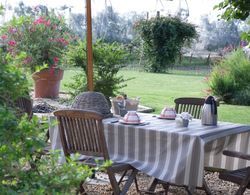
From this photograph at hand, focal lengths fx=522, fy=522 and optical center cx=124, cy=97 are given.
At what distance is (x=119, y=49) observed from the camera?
9.09 meters

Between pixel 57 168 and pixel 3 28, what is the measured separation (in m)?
0.64

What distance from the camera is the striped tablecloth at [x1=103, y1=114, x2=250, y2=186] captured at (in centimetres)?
405

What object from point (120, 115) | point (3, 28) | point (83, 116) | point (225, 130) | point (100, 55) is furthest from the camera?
point (100, 55)

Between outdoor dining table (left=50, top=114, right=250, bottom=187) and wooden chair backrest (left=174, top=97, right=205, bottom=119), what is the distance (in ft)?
2.00

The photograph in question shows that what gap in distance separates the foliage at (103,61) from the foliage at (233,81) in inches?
188

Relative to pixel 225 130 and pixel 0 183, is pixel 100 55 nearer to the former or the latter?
pixel 225 130

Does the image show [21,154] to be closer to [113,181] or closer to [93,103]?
[113,181]

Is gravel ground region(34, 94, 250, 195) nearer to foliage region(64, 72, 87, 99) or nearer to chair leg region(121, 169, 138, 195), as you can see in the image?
chair leg region(121, 169, 138, 195)

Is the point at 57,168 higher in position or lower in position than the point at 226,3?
lower

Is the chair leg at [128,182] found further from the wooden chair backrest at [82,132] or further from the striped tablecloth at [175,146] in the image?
the wooden chair backrest at [82,132]

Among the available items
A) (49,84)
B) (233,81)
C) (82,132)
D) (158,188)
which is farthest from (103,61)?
(233,81)

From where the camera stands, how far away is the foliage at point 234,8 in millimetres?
5316

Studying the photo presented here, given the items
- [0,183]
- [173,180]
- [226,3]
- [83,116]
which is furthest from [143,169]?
[0,183]

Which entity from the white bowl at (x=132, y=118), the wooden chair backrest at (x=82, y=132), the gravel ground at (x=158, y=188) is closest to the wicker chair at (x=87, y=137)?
Result: the wooden chair backrest at (x=82, y=132)
